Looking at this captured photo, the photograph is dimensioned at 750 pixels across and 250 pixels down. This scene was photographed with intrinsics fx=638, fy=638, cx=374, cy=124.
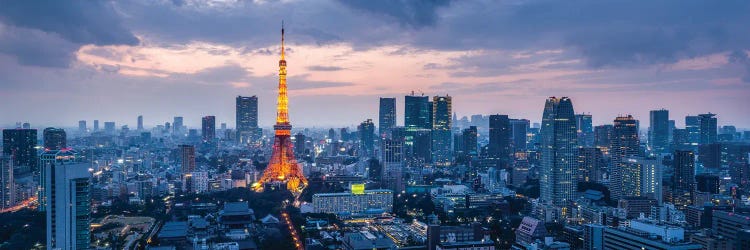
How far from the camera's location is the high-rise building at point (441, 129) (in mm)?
48188

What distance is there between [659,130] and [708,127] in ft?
16.7

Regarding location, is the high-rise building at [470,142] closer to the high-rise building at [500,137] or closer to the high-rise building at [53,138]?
the high-rise building at [500,137]

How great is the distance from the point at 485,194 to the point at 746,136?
102 feet

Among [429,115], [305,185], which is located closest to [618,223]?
[305,185]

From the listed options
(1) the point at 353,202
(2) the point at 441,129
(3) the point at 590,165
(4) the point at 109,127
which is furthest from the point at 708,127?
(4) the point at 109,127

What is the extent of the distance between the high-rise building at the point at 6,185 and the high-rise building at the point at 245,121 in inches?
1436

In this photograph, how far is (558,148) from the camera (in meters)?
27.7

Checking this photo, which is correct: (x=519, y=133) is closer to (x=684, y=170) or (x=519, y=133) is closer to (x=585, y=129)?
(x=585, y=129)

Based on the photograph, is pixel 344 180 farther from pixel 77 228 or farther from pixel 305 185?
pixel 77 228

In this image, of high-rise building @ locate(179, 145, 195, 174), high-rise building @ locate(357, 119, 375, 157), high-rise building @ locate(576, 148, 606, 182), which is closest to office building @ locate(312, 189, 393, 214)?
high-rise building @ locate(576, 148, 606, 182)

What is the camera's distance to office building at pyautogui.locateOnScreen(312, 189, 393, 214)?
81.3 ft

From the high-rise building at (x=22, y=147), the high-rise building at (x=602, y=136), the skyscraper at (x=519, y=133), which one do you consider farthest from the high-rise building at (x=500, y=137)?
the high-rise building at (x=22, y=147)

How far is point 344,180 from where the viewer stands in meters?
31.7

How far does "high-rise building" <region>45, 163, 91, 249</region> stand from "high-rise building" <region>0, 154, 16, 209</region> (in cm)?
1327
